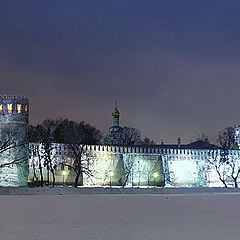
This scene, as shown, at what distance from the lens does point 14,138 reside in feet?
177

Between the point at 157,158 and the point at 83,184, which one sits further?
the point at 157,158

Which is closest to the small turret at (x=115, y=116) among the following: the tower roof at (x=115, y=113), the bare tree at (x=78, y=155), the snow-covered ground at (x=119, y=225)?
the tower roof at (x=115, y=113)

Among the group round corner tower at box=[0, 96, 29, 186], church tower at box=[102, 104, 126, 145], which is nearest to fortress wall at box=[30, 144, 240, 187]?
round corner tower at box=[0, 96, 29, 186]

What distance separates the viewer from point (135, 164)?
209ft

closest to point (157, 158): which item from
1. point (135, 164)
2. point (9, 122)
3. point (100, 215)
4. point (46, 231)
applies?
point (135, 164)

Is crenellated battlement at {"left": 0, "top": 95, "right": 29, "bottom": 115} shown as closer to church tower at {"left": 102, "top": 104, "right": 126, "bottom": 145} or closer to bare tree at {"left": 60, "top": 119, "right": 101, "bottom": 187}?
bare tree at {"left": 60, "top": 119, "right": 101, "bottom": 187}

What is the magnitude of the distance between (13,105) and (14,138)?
129 inches

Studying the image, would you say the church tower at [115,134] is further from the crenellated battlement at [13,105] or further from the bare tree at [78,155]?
the crenellated battlement at [13,105]

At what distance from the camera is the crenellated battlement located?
5425 cm

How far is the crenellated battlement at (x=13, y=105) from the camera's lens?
54250 mm

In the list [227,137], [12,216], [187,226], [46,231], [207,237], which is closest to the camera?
[207,237]

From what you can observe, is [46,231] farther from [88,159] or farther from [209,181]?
[209,181]

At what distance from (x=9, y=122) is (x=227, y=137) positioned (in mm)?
41958

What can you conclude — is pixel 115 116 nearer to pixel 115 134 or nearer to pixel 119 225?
pixel 115 134
